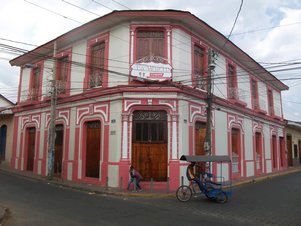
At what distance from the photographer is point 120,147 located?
14164 millimetres

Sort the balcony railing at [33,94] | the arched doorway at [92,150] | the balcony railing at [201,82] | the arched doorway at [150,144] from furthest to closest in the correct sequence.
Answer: the balcony railing at [33,94] → the balcony railing at [201,82] → the arched doorway at [92,150] → the arched doorway at [150,144]

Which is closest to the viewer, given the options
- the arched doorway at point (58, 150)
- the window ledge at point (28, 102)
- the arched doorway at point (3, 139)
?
the arched doorway at point (58, 150)

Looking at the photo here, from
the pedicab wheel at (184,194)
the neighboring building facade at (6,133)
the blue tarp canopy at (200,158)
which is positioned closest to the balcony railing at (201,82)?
the blue tarp canopy at (200,158)

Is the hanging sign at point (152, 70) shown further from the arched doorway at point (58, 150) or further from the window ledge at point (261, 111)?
the window ledge at point (261, 111)

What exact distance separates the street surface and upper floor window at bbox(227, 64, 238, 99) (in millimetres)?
7369

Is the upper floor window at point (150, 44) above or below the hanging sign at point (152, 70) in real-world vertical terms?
above

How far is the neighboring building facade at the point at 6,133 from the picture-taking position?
23562 mm

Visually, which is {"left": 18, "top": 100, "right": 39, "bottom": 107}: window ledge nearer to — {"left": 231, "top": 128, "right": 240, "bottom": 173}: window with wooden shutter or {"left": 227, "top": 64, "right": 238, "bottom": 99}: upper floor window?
{"left": 227, "top": 64, "right": 238, "bottom": 99}: upper floor window

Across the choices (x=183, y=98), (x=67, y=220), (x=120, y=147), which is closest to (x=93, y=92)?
(x=120, y=147)

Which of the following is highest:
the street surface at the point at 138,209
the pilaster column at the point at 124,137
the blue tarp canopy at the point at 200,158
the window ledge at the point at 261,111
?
the window ledge at the point at 261,111

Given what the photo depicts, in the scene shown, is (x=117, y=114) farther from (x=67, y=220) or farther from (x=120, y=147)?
(x=67, y=220)

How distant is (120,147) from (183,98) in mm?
3654

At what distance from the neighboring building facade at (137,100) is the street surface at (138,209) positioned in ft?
8.05

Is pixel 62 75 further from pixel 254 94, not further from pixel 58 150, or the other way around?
pixel 254 94
